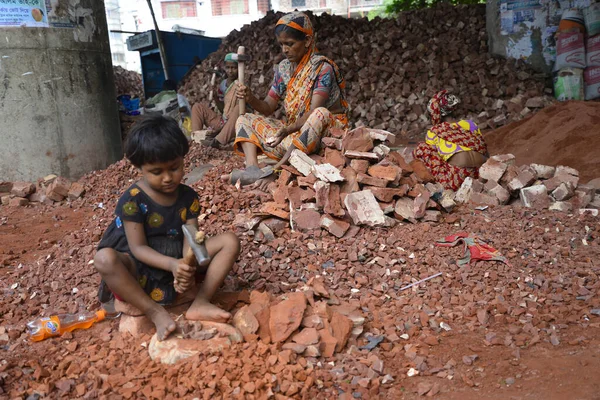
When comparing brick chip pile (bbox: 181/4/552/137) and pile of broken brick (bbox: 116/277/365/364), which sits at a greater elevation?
brick chip pile (bbox: 181/4/552/137)

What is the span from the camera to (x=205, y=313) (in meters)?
2.61

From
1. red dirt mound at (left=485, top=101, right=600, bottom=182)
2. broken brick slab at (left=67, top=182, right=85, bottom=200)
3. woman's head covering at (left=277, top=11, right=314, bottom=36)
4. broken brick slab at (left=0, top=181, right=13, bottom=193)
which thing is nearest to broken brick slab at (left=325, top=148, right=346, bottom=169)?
woman's head covering at (left=277, top=11, right=314, bottom=36)

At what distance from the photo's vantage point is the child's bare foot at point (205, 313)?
2.59m

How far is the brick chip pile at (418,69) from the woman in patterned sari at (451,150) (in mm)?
3626

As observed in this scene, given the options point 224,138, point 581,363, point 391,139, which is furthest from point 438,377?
point 224,138

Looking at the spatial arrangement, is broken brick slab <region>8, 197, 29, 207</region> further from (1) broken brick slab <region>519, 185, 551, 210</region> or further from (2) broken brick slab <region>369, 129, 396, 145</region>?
(1) broken brick slab <region>519, 185, 551, 210</region>

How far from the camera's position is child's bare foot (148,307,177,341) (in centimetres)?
246

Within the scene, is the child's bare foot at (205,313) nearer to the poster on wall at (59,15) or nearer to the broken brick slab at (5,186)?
the broken brick slab at (5,186)

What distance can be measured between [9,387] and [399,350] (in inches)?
69.0

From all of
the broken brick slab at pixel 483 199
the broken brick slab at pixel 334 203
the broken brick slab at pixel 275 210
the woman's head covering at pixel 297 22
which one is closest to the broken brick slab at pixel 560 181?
the broken brick slab at pixel 483 199

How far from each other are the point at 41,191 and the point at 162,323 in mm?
4239

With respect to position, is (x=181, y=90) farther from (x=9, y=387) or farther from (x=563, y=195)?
(x=9, y=387)

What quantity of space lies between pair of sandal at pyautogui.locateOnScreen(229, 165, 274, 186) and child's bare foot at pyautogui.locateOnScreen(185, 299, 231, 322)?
203 centimetres

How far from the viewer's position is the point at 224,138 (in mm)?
6828
